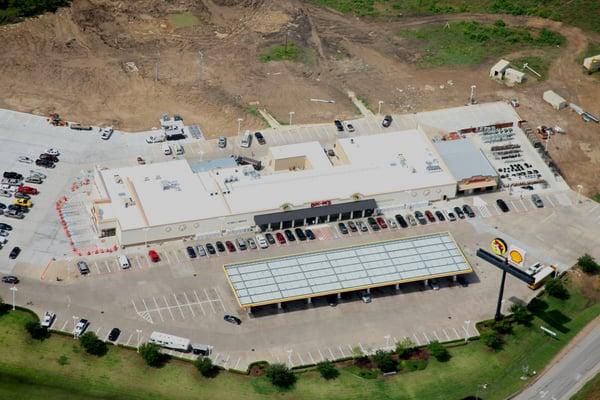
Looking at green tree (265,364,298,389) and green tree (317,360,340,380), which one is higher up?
green tree (265,364,298,389)

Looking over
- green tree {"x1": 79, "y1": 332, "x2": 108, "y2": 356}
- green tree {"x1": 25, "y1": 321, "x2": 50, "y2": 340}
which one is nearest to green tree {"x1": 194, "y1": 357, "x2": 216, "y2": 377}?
green tree {"x1": 79, "y1": 332, "x2": 108, "y2": 356}

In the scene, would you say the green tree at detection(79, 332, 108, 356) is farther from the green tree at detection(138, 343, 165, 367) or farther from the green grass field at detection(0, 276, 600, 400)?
the green tree at detection(138, 343, 165, 367)

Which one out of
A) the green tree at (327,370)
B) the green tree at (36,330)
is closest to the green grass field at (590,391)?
the green tree at (327,370)

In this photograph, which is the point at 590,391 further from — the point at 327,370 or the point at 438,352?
the point at 327,370

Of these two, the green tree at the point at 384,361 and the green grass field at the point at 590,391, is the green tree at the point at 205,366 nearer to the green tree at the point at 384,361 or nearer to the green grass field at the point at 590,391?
the green tree at the point at 384,361

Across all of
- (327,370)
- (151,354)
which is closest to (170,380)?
(151,354)

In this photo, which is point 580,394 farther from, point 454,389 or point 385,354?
point 385,354

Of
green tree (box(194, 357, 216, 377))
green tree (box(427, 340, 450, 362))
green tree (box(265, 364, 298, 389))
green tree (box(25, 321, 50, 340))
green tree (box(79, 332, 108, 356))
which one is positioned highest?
green tree (box(25, 321, 50, 340))
